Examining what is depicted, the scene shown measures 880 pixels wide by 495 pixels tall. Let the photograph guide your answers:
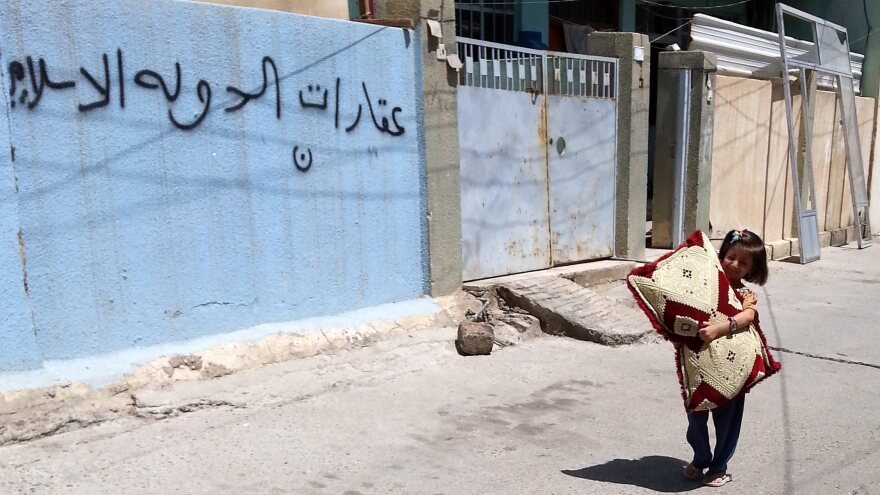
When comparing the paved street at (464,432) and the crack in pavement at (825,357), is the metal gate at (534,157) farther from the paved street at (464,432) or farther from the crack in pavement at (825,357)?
the crack in pavement at (825,357)

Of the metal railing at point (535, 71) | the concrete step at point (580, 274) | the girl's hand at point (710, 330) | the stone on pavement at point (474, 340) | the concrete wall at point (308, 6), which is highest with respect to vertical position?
the concrete wall at point (308, 6)

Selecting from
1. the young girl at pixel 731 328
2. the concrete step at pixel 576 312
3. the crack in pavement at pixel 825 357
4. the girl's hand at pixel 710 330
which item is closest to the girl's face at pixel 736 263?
the young girl at pixel 731 328

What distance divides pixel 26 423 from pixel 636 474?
120 inches

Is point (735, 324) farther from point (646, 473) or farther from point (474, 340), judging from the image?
point (474, 340)

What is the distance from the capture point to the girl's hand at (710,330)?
3188 mm

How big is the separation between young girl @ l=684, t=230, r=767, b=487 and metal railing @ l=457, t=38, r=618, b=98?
3397 millimetres

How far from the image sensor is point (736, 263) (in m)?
3.35

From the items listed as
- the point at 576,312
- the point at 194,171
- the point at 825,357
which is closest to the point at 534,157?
the point at 576,312

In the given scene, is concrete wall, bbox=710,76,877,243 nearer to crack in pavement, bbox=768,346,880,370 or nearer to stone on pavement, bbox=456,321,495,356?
crack in pavement, bbox=768,346,880,370

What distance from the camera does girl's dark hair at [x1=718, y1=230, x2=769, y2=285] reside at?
10.9 feet

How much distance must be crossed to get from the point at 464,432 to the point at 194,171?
7.38ft

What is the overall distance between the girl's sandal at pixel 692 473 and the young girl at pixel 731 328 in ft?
0.11

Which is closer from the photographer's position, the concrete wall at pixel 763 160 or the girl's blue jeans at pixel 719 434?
the girl's blue jeans at pixel 719 434

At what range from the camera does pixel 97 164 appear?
4.11 m
